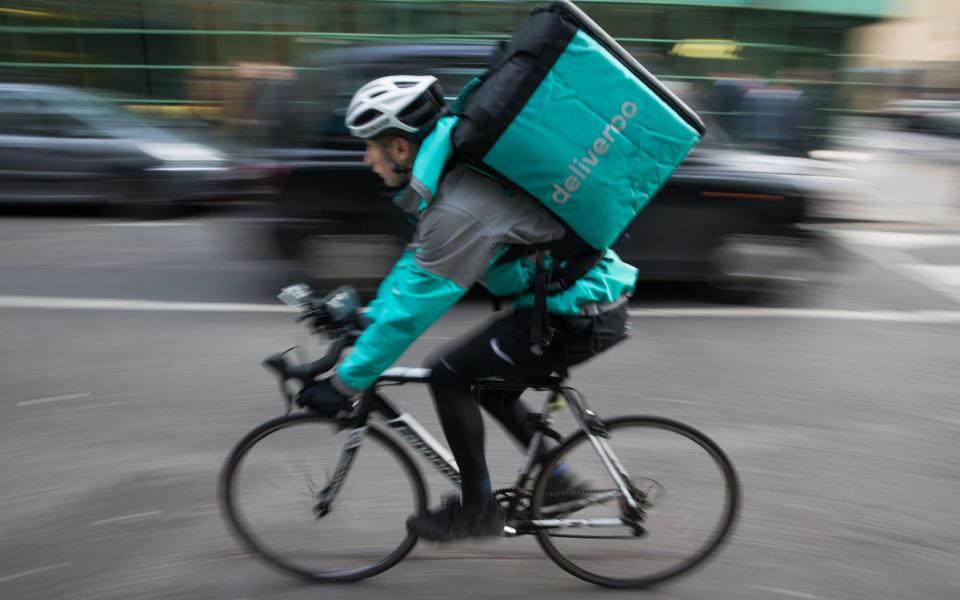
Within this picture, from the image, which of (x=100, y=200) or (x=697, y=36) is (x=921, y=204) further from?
(x=100, y=200)

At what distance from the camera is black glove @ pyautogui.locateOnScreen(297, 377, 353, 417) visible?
94.9 inches

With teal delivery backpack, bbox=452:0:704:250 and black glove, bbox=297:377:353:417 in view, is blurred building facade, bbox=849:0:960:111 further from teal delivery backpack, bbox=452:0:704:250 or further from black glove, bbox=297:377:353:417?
black glove, bbox=297:377:353:417

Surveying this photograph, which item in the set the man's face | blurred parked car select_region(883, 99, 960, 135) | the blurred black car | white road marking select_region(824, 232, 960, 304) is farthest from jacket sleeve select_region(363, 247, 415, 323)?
blurred parked car select_region(883, 99, 960, 135)

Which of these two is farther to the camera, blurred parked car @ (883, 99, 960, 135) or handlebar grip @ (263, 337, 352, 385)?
blurred parked car @ (883, 99, 960, 135)

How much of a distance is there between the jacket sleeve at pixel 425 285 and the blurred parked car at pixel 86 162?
6.49m

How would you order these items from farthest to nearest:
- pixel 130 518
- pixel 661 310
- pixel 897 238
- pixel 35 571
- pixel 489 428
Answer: pixel 897 238 → pixel 661 310 → pixel 489 428 → pixel 130 518 → pixel 35 571

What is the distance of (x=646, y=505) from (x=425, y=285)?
119 cm

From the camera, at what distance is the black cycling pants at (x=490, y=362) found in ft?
8.23

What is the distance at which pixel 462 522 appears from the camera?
Answer: 269 cm

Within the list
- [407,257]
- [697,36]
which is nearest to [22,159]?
[407,257]

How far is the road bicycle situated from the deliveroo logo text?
2.41 feet

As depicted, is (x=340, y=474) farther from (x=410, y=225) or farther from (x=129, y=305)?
(x=129, y=305)

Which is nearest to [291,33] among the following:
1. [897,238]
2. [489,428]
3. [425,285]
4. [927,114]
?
[897,238]

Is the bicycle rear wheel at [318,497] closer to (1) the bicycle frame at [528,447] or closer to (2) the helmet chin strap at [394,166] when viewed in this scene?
(1) the bicycle frame at [528,447]
